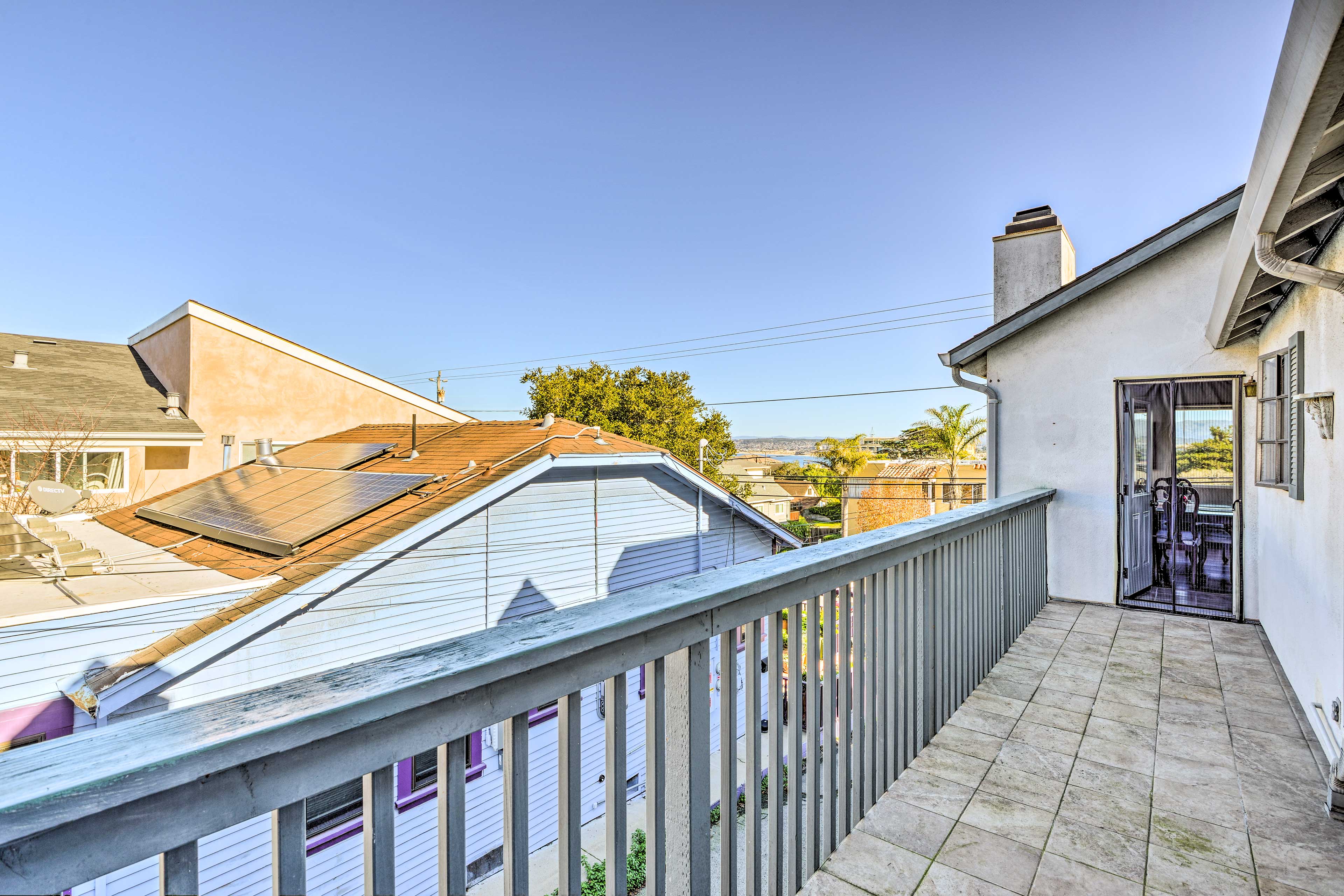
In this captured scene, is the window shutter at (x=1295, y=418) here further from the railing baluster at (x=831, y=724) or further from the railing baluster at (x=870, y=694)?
the railing baluster at (x=831, y=724)

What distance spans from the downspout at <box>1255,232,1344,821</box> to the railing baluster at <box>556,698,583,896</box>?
262 cm

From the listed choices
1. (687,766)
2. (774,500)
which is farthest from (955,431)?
(687,766)

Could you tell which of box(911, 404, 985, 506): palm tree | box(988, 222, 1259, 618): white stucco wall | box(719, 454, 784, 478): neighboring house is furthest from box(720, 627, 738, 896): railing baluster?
box(911, 404, 985, 506): palm tree

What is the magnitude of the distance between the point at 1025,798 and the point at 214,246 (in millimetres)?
27618

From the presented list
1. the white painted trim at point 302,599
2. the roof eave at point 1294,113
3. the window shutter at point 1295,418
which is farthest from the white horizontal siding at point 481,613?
the roof eave at point 1294,113

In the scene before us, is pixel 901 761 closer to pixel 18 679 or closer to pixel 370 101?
pixel 18 679

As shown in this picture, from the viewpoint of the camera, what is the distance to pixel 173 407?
38.5 ft

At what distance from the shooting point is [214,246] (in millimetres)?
21469

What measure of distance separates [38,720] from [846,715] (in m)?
5.70

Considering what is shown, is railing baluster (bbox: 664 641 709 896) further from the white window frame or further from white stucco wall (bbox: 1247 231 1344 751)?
the white window frame

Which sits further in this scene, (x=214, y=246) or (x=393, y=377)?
(x=393, y=377)

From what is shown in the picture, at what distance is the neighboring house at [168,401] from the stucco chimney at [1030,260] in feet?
43.3

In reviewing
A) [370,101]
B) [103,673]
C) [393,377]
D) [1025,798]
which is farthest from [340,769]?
[393,377]

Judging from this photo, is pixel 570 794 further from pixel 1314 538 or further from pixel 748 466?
pixel 748 466
